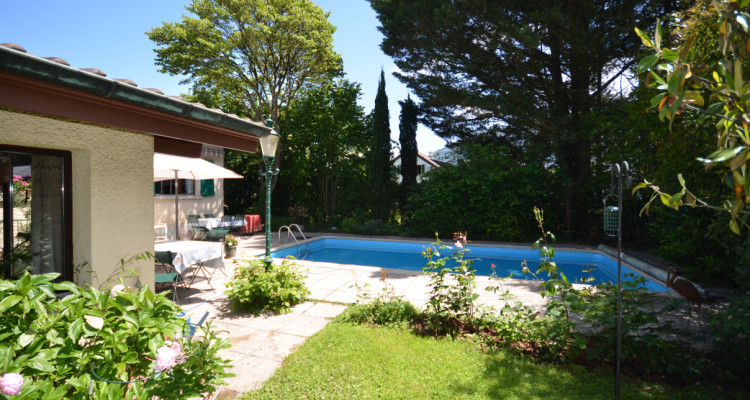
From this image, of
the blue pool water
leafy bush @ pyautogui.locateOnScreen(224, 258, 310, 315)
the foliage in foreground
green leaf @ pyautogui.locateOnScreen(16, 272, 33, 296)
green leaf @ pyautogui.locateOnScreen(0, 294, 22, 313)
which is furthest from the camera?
the blue pool water

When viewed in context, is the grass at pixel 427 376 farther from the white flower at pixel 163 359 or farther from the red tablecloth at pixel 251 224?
the red tablecloth at pixel 251 224

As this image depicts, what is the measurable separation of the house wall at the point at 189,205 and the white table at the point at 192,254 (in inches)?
277

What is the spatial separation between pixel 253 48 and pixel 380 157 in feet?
21.3

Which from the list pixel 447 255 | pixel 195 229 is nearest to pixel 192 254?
pixel 447 255

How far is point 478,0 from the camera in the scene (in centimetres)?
1178

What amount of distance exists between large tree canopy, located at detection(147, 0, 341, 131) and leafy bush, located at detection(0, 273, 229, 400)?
13.6 meters

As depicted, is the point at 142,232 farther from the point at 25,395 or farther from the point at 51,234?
the point at 25,395

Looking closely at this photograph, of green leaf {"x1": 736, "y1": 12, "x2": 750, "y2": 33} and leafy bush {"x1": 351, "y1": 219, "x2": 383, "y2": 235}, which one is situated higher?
green leaf {"x1": 736, "y1": 12, "x2": 750, "y2": 33}

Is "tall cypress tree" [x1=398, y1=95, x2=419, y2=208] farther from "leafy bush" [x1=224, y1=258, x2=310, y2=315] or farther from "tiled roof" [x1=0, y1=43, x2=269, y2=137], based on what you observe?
"tiled roof" [x1=0, y1=43, x2=269, y2=137]

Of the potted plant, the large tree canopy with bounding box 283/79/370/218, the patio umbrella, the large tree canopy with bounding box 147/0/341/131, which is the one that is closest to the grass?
the patio umbrella

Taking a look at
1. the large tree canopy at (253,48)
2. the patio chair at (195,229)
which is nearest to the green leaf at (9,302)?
the patio chair at (195,229)

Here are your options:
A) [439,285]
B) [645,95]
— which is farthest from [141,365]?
[645,95]

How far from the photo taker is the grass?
119 inches

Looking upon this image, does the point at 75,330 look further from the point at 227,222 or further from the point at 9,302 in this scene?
the point at 227,222
